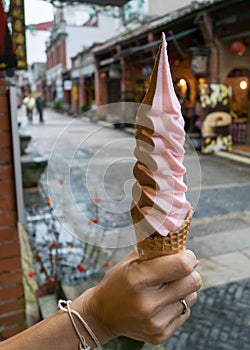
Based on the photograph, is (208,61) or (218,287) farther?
(208,61)

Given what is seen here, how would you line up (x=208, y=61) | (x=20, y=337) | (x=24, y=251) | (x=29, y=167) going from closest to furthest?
(x=20, y=337), (x=24, y=251), (x=29, y=167), (x=208, y=61)

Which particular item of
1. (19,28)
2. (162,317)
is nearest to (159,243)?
(162,317)

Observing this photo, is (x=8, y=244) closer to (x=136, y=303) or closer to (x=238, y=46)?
(x=136, y=303)

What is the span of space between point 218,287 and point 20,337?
Answer: 334cm

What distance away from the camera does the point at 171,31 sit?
13.3 m

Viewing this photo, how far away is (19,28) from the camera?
3021mm

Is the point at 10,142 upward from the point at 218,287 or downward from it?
upward

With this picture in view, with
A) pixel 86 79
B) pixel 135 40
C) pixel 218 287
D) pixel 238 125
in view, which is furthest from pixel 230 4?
pixel 86 79

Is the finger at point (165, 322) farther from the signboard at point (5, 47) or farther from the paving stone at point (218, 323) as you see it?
the paving stone at point (218, 323)

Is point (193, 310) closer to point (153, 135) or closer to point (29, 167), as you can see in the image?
point (153, 135)

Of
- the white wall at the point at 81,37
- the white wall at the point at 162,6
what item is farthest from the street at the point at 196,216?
the white wall at the point at 81,37

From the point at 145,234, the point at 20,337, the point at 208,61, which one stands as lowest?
the point at 20,337

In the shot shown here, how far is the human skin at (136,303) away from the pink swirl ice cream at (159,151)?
4.3 inches

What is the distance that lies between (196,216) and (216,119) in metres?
7.05
